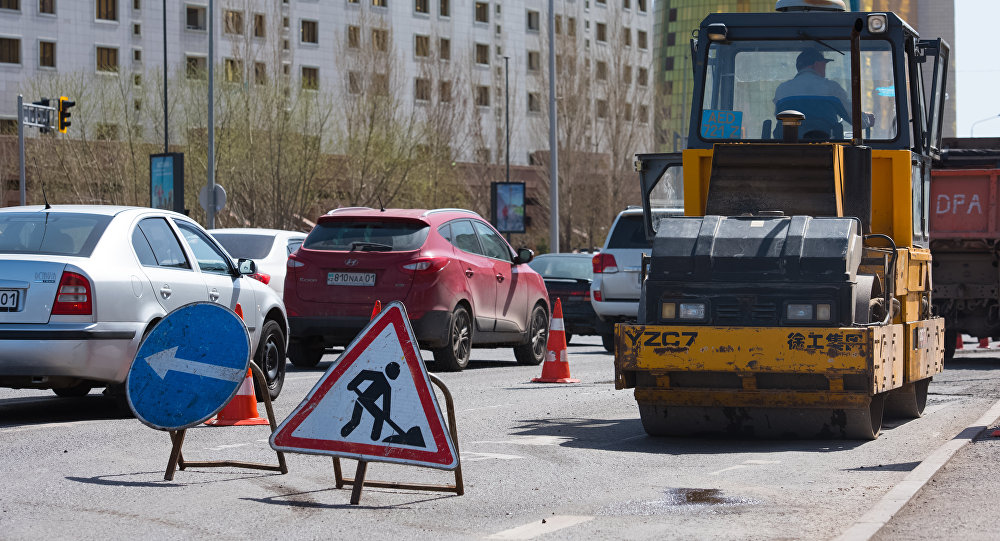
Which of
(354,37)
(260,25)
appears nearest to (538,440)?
(354,37)

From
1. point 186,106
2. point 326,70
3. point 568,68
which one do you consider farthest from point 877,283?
point 326,70

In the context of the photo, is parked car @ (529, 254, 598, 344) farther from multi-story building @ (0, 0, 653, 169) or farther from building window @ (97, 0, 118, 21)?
building window @ (97, 0, 118, 21)

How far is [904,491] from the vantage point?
7590mm

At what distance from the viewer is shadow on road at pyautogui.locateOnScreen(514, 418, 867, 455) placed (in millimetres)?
9797

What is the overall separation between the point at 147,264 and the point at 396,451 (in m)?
4.39

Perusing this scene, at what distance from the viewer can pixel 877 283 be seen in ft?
33.2

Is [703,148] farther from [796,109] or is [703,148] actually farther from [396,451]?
[396,451]

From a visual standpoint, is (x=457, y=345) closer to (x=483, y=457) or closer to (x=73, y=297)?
(x=73, y=297)

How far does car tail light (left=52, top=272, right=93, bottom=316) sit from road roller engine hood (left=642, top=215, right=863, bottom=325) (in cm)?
384

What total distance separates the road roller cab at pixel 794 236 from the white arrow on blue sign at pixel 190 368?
2.97 m

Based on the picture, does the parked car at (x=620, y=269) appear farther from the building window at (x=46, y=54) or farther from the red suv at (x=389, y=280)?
the building window at (x=46, y=54)

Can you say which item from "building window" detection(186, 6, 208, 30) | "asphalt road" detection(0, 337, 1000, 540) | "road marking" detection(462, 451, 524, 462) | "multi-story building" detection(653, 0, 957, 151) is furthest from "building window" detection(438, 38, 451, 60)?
"road marking" detection(462, 451, 524, 462)

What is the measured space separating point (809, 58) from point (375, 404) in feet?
19.2

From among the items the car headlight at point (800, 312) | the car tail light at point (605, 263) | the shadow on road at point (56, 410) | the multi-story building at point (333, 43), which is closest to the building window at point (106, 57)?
the multi-story building at point (333, 43)
